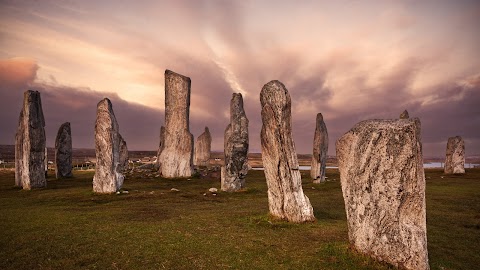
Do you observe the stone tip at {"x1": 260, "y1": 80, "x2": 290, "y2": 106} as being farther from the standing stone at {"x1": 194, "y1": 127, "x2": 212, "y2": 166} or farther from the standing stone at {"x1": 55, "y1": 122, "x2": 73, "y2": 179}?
the standing stone at {"x1": 194, "y1": 127, "x2": 212, "y2": 166}

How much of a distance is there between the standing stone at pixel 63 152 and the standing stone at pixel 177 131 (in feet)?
33.7

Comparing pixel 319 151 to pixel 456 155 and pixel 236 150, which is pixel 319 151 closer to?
pixel 236 150

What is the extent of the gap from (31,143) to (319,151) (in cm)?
2579

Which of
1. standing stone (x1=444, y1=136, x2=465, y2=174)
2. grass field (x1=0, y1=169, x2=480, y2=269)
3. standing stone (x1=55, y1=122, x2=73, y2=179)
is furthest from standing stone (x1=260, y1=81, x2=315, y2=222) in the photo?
standing stone (x1=444, y1=136, x2=465, y2=174)

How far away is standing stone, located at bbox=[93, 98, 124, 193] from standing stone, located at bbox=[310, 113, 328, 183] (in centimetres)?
1884

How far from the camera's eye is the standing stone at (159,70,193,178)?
1350 inches

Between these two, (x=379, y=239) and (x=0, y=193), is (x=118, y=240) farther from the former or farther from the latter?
(x=0, y=193)

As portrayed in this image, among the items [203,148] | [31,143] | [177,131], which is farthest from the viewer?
[203,148]

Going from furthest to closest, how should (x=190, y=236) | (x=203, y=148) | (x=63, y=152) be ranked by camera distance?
(x=203, y=148) → (x=63, y=152) → (x=190, y=236)

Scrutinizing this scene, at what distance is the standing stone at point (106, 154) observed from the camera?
856 inches

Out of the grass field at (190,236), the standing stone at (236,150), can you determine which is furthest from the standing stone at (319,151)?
the grass field at (190,236)

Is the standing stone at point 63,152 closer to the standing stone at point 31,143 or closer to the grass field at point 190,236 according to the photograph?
the standing stone at point 31,143

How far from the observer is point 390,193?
7879 millimetres

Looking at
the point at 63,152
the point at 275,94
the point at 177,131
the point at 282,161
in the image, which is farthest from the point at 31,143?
the point at 282,161
